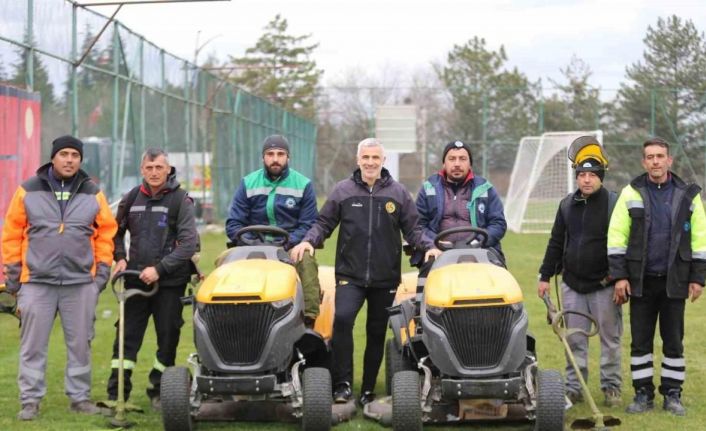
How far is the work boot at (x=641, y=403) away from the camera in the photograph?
773 cm

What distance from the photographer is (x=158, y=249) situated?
7809 mm

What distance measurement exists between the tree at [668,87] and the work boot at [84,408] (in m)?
34.1

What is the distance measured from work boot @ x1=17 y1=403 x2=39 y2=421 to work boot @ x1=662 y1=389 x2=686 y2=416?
4285 mm

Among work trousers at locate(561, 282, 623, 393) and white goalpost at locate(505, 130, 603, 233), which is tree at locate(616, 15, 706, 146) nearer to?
white goalpost at locate(505, 130, 603, 233)

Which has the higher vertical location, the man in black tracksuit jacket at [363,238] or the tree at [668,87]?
the tree at [668,87]

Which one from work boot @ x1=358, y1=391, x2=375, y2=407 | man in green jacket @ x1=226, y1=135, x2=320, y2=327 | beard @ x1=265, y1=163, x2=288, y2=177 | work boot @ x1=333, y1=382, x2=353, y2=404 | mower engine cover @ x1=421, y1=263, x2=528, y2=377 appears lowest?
work boot @ x1=358, y1=391, x2=375, y2=407

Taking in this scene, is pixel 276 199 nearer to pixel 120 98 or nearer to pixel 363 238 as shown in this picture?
pixel 363 238

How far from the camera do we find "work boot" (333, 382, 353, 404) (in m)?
7.54

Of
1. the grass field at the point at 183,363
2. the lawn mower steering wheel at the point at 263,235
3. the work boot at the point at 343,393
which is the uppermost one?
the lawn mower steering wheel at the point at 263,235

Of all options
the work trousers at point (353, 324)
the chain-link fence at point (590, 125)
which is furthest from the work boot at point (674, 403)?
the chain-link fence at point (590, 125)

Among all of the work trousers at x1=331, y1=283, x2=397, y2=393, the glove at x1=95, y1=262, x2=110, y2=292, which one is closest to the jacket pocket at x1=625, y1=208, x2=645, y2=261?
the work trousers at x1=331, y1=283, x2=397, y2=393

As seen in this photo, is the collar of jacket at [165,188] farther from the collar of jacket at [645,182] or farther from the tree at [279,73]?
the tree at [279,73]

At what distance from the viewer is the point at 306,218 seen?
7980 mm

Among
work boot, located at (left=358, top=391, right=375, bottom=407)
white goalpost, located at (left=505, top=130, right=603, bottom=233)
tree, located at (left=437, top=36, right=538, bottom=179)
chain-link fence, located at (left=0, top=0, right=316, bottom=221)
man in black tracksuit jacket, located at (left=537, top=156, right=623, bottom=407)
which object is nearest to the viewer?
work boot, located at (left=358, top=391, right=375, bottom=407)
